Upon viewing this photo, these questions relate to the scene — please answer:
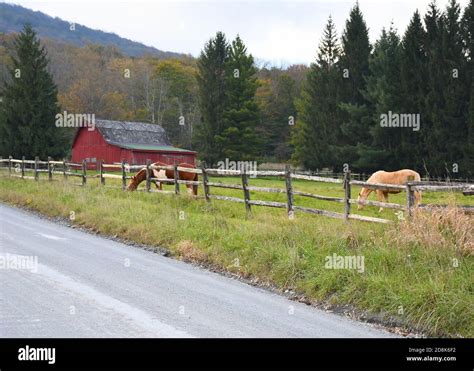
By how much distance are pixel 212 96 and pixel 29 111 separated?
1730 cm

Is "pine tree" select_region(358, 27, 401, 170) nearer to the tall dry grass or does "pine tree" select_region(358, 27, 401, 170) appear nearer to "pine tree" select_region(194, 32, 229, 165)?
"pine tree" select_region(194, 32, 229, 165)

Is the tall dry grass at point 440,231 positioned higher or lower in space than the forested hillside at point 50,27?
lower

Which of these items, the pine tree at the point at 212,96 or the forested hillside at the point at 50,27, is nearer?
the pine tree at the point at 212,96

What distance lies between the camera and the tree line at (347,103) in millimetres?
37500

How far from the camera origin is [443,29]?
38.6 meters

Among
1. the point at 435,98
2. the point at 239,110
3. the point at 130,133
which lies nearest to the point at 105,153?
the point at 130,133

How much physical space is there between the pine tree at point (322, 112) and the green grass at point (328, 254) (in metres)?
34.6

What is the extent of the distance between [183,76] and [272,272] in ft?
227

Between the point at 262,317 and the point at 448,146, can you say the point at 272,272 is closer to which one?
the point at 262,317

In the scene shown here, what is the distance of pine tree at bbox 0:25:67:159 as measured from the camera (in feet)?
147

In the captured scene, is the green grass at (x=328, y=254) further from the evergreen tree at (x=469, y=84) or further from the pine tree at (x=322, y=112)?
the pine tree at (x=322, y=112)

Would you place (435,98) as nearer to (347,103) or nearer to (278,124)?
(347,103)

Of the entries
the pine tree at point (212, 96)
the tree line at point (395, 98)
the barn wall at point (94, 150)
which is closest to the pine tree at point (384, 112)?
the tree line at point (395, 98)

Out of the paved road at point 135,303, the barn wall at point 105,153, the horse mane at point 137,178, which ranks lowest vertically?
the paved road at point 135,303
